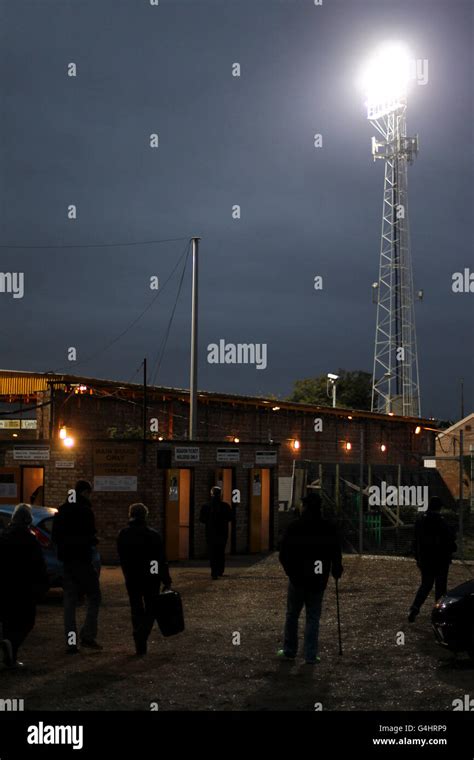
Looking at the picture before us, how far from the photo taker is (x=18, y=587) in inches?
388

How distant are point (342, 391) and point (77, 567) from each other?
257 feet

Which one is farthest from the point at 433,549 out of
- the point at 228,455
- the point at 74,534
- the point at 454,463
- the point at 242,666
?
the point at 454,463

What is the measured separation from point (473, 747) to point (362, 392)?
82.8 meters

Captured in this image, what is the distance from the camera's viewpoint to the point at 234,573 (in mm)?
19203

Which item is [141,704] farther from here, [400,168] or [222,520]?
[400,168]

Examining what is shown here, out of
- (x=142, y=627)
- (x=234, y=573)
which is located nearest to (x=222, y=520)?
(x=234, y=573)

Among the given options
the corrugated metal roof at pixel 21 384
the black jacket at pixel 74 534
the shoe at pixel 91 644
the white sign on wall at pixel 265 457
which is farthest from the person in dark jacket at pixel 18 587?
the corrugated metal roof at pixel 21 384

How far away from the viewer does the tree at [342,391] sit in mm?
82000

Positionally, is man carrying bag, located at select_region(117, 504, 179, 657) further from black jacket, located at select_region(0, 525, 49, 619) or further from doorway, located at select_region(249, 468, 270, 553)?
doorway, located at select_region(249, 468, 270, 553)

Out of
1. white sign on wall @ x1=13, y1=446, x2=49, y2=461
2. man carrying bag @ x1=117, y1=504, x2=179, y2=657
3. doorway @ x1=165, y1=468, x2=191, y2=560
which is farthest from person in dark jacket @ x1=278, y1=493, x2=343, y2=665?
white sign on wall @ x1=13, y1=446, x2=49, y2=461

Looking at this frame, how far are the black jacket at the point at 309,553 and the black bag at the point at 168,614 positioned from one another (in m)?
1.35

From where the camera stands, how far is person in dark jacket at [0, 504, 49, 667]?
9.84 meters

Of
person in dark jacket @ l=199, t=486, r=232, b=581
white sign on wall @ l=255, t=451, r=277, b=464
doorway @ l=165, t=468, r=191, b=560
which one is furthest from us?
white sign on wall @ l=255, t=451, r=277, b=464

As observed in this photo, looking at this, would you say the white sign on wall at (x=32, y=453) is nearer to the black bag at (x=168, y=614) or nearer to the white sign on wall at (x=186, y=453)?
the white sign on wall at (x=186, y=453)
